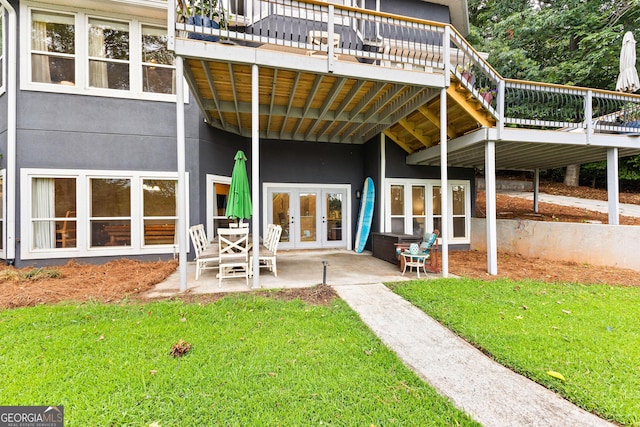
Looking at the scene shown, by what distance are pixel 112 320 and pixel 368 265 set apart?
4.84 metres

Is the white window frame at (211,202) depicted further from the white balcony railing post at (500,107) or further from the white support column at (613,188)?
the white support column at (613,188)

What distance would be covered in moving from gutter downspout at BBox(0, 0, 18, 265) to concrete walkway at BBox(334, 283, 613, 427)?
7186mm

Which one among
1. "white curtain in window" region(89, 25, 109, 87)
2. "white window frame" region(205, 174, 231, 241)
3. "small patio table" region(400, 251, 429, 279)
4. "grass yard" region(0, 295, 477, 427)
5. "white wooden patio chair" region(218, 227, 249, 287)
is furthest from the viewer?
"white window frame" region(205, 174, 231, 241)

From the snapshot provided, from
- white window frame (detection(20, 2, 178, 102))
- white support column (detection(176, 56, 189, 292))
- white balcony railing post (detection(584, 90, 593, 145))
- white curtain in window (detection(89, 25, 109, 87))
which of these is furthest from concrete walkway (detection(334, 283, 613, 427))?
white curtain in window (detection(89, 25, 109, 87))

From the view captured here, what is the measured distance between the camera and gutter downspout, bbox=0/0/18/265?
579 cm

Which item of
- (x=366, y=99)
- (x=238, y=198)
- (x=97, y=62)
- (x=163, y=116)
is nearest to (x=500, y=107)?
(x=366, y=99)

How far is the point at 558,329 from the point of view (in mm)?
3232

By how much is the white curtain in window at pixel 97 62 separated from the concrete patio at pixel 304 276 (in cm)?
457

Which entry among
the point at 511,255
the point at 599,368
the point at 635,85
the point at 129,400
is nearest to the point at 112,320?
the point at 129,400

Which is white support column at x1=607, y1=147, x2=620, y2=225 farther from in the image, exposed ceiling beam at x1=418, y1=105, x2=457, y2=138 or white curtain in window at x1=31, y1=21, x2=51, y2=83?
white curtain in window at x1=31, y1=21, x2=51, y2=83

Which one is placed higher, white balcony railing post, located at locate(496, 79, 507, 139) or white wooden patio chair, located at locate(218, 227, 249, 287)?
white balcony railing post, located at locate(496, 79, 507, 139)

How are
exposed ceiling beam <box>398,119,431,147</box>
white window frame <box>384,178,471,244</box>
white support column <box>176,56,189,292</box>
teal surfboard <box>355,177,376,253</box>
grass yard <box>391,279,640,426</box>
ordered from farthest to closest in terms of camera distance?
teal surfboard <box>355,177,376,253</box>
white window frame <box>384,178,471,244</box>
exposed ceiling beam <box>398,119,431,147</box>
white support column <box>176,56,189,292</box>
grass yard <box>391,279,640,426</box>

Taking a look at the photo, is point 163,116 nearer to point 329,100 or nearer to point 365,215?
point 329,100

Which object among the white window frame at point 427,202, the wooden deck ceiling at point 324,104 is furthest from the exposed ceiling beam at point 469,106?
the white window frame at point 427,202
